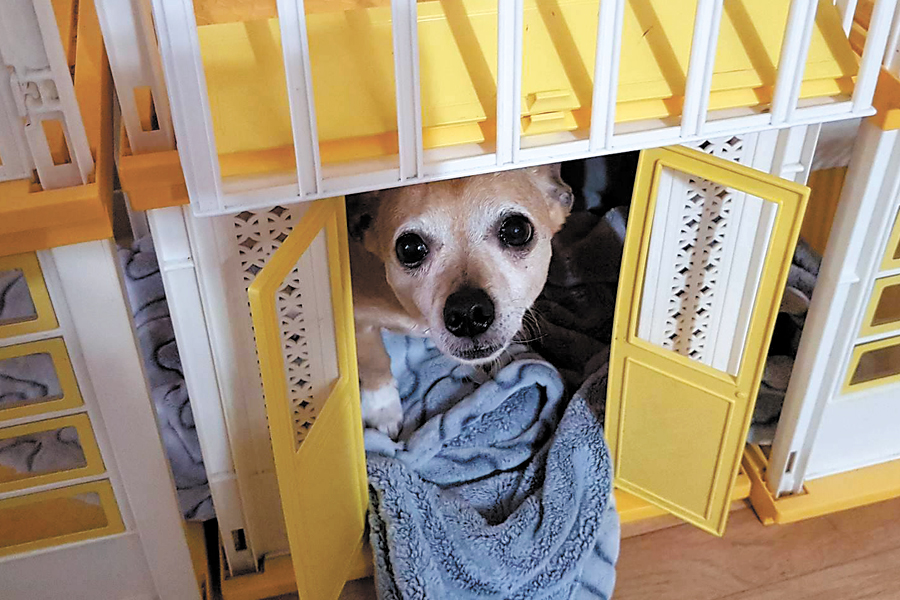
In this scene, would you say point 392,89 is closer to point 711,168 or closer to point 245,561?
point 711,168

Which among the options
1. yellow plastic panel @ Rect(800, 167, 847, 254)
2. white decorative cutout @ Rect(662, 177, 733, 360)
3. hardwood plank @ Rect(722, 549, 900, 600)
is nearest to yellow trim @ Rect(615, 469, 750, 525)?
hardwood plank @ Rect(722, 549, 900, 600)

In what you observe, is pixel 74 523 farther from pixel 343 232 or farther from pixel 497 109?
pixel 497 109

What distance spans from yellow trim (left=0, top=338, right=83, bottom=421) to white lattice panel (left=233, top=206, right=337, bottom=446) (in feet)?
0.67

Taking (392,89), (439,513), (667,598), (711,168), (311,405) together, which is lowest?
(667,598)

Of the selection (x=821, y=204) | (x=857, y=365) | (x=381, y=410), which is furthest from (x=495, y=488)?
(x=821, y=204)

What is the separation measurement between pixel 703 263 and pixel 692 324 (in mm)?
94

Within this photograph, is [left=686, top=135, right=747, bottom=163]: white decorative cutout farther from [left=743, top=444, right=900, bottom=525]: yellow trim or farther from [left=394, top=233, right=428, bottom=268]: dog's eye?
[left=743, top=444, right=900, bottom=525]: yellow trim

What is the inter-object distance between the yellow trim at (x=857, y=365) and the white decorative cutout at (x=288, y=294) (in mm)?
714

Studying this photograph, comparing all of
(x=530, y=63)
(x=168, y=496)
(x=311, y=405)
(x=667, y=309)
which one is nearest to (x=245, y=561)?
(x=168, y=496)

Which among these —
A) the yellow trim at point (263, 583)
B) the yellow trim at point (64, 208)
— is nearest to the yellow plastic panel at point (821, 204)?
the yellow trim at point (263, 583)

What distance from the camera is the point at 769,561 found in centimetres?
121

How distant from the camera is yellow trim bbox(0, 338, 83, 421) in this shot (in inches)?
34.3

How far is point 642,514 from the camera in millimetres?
1249

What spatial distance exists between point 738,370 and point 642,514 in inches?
12.5
